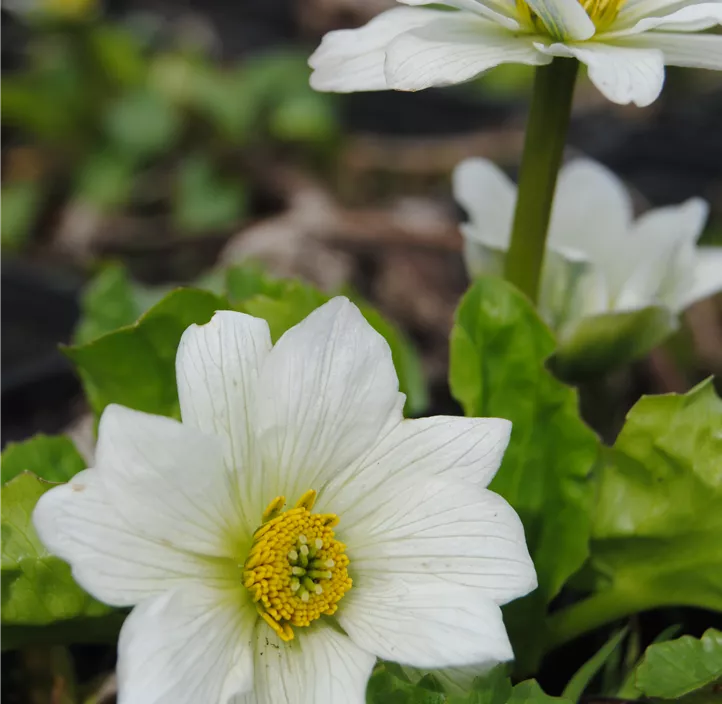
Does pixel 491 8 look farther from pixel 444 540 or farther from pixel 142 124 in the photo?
pixel 142 124

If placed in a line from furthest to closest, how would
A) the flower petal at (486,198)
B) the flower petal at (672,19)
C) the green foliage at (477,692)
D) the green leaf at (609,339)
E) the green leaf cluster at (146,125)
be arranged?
the green leaf cluster at (146,125), the flower petal at (486,198), the green leaf at (609,339), the flower petal at (672,19), the green foliage at (477,692)

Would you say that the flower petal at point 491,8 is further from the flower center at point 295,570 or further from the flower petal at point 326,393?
the flower center at point 295,570

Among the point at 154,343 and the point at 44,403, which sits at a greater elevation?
the point at 154,343

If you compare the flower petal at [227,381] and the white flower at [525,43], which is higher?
the white flower at [525,43]

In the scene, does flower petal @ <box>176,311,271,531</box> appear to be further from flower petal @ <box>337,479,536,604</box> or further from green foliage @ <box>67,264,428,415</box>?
green foliage @ <box>67,264,428,415</box>

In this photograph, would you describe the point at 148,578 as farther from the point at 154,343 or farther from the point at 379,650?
the point at 154,343

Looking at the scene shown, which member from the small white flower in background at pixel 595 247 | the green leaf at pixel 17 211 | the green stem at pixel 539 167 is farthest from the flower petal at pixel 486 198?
the green leaf at pixel 17 211

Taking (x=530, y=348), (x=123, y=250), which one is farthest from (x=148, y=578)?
(x=123, y=250)
